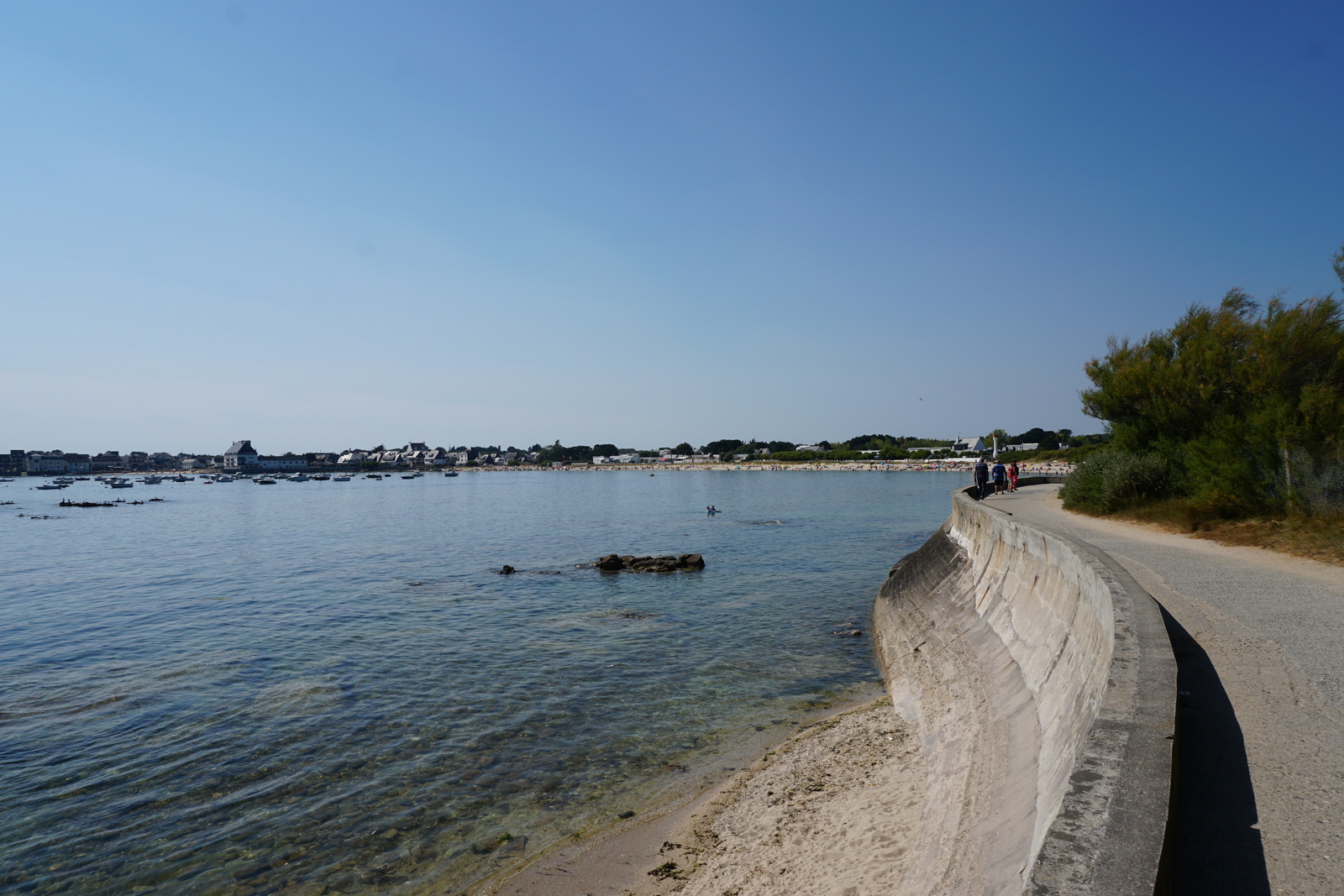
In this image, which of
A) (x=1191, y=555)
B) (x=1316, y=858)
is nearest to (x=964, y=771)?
(x=1316, y=858)

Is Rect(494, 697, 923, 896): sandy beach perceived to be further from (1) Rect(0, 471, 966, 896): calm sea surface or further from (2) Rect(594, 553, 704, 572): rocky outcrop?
(2) Rect(594, 553, 704, 572): rocky outcrop

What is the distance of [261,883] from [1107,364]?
32.3 metres

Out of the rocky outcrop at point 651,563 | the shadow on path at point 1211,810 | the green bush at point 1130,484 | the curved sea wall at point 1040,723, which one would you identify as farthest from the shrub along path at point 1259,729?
the rocky outcrop at point 651,563

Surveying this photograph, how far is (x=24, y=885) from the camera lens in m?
7.79

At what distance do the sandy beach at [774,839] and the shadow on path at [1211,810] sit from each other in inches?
100

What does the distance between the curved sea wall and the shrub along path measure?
0.50m

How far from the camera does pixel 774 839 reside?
7.61 metres

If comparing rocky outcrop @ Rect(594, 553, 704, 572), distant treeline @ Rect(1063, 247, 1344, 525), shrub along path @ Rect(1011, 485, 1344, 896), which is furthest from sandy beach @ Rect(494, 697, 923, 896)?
rocky outcrop @ Rect(594, 553, 704, 572)

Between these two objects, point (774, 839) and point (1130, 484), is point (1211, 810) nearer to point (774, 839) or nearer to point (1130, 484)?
point (774, 839)

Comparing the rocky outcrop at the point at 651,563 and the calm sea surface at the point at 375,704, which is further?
the rocky outcrop at the point at 651,563

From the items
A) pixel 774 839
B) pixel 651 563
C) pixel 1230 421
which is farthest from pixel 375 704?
pixel 1230 421

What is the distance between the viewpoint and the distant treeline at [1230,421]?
1514cm

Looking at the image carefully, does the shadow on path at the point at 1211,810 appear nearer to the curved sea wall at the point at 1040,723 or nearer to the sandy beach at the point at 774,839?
the curved sea wall at the point at 1040,723

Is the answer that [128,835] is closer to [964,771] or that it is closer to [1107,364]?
[964,771]
